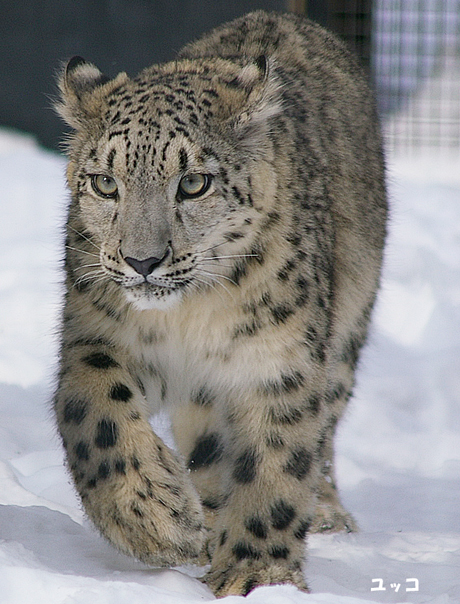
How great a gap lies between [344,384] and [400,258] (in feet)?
12.2

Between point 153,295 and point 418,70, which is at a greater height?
point 418,70

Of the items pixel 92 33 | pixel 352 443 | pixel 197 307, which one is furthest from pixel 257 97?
pixel 92 33

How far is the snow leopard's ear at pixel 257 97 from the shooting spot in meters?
4.00

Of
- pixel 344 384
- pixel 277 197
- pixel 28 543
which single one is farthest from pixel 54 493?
pixel 277 197

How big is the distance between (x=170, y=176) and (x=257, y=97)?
0.55 meters

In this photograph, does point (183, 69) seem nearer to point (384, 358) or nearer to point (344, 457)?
point (344, 457)

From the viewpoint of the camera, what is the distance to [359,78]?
5.89m

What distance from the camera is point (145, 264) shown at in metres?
3.61

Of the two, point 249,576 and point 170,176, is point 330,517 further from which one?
point 170,176

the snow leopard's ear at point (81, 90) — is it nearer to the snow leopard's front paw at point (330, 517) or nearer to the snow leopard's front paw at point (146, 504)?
the snow leopard's front paw at point (146, 504)

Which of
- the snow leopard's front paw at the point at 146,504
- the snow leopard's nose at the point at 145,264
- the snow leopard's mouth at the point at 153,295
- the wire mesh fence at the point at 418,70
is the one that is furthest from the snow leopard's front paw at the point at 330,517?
the wire mesh fence at the point at 418,70

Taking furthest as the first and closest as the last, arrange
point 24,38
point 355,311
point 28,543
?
1. point 24,38
2. point 355,311
3. point 28,543

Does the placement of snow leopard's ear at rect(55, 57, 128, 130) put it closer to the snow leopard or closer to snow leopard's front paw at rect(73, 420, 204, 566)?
the snow leopard

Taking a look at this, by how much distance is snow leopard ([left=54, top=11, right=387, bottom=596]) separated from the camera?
373cm
